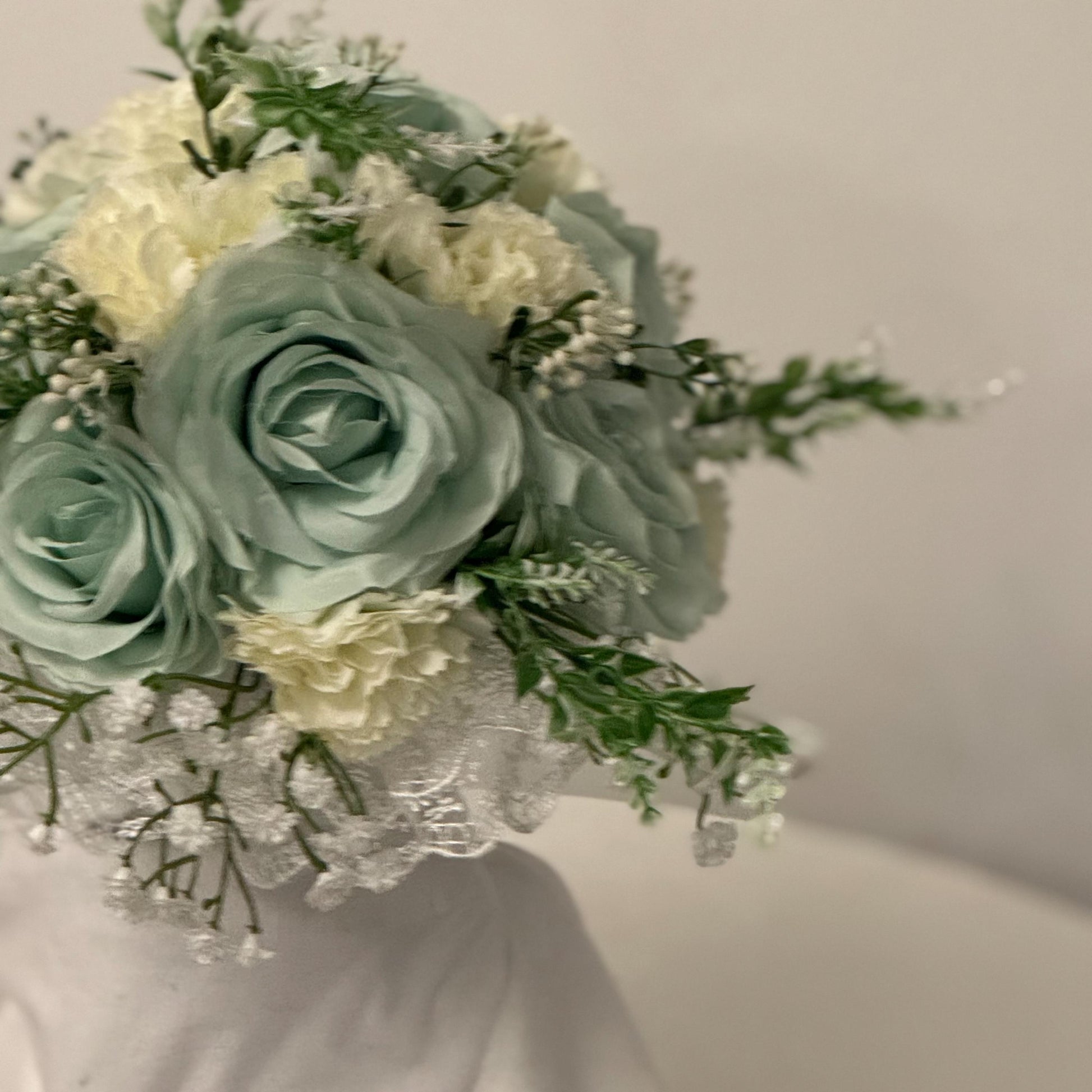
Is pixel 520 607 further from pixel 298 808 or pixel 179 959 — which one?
pixel 179 959

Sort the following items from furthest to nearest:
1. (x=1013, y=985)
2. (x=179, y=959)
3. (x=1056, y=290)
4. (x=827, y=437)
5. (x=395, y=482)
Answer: (x=827, y=437), (x=1056, y=290), (x=1013, y=985), (x=179, y=959), (x=395, y=482)

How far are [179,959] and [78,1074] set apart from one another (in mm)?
91

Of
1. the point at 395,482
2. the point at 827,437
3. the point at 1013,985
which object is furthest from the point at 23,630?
the point at 827,437

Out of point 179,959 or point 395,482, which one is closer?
point 395,482

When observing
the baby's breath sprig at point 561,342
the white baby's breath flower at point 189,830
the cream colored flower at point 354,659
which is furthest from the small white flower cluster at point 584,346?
the white baby's breath flower at point 189,830

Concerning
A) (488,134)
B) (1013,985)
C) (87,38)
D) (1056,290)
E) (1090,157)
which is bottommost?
(1013,985)

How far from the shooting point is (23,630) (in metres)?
0.57

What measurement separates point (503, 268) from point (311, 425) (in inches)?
4.9

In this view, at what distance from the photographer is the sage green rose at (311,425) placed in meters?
0.56

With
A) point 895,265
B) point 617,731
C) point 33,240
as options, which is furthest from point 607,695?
point 895,265

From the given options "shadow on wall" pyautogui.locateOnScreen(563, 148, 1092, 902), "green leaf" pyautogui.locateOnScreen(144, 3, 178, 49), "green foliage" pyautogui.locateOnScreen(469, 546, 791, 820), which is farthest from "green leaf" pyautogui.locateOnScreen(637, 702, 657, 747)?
"shadow on wall" pyautogui.locateOnScreen(563, 148, 1092, 902)

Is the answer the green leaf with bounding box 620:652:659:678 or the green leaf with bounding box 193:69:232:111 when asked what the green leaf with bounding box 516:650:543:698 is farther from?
the green leaf with bounding box 193:69:232:111

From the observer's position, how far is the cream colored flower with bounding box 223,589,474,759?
57cm

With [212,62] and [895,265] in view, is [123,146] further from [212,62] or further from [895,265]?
[895,265]
